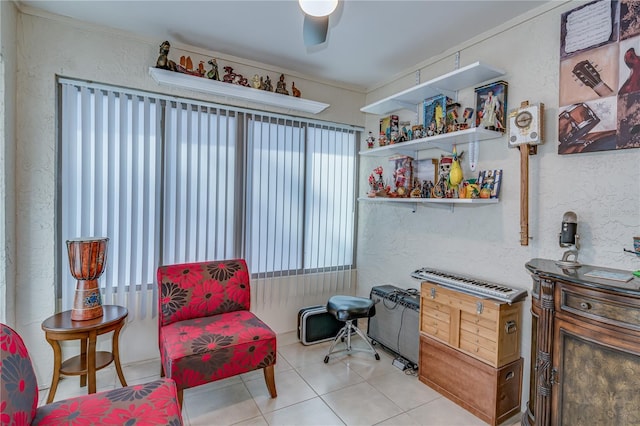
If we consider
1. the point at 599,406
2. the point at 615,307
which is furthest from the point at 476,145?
the point at 599,406

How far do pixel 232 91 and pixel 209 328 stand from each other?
6.47 ft

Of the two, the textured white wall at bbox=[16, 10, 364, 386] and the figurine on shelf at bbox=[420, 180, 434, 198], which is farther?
the figurine on shelf at bbox=[420, 180, 434, 198]

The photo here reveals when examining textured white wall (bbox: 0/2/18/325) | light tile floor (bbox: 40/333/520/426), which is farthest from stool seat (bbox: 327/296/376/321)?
textured white wall (bbox: 0/2/18/325)

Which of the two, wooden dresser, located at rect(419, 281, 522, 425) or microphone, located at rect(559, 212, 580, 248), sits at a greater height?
microphone, located at rect(559, 212, 580, 248)

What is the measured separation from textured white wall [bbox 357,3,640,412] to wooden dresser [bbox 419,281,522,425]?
16cm

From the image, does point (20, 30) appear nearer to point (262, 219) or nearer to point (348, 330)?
point (262, 219)

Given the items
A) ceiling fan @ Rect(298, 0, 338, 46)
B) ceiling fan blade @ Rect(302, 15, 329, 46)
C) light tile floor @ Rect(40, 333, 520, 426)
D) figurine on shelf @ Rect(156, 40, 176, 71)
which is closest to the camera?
ceiling fan @ Rect(298, 0, 338, 46)

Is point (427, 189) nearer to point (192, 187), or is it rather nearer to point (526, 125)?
point (526, 125)

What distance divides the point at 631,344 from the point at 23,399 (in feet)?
8.19

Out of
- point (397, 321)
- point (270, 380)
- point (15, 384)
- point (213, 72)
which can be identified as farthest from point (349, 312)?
point (213, 72)

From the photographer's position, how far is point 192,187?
2832 mm

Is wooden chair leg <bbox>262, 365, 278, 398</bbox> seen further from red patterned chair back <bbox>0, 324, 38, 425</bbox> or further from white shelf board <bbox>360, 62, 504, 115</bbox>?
white shelf board <bbox>360, 62, 504, 115</bbox>

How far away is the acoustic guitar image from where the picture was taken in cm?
179

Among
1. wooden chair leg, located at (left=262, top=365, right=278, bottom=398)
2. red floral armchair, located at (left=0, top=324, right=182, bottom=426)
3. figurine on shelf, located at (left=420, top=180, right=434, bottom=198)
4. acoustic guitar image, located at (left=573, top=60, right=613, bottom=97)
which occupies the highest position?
acoustic guitar image, located at (left=573, top=60, right=613, bottom=97)
